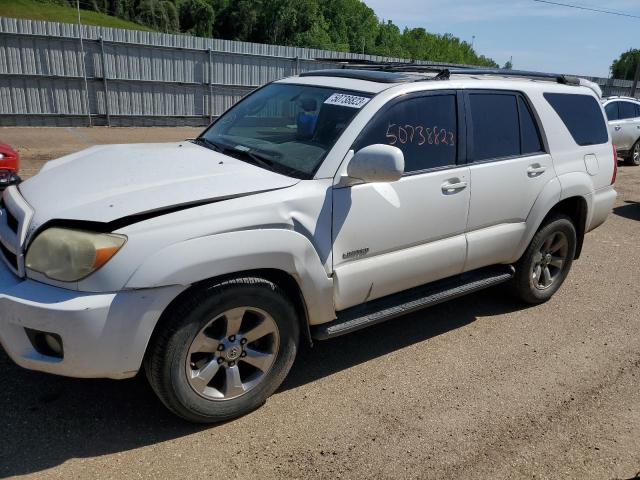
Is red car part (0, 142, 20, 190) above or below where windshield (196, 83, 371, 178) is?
below

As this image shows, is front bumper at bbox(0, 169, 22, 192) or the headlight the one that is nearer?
the headlight

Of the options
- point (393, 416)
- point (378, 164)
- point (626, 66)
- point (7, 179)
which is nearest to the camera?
point (378, 164)

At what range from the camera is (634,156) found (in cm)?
1410

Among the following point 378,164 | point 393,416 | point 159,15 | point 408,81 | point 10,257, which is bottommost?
point 393,416

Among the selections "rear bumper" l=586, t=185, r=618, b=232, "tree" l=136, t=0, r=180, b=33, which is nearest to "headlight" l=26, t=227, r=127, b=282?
"rear bumper" l=586, t=185, r=618, b=232

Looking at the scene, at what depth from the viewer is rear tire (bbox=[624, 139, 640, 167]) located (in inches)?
546

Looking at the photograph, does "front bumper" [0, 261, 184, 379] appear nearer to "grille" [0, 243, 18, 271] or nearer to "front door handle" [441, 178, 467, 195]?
"grille" [0, 243, 18, 271]

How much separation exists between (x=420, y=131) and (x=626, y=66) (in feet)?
304

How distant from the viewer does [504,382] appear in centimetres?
361

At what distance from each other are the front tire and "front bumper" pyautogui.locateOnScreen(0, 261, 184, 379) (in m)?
0.12

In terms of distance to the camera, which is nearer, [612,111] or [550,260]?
[550,260]

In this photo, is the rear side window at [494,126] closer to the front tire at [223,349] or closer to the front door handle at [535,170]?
the front door handle at [535,170]

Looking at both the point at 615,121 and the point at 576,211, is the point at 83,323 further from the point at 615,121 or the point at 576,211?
the point at 615,121

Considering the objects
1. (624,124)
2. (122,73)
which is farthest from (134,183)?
(122,73)
